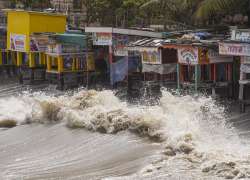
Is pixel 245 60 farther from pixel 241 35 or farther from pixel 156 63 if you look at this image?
pixel 156 63

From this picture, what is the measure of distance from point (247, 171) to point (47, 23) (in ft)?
→ 56.7

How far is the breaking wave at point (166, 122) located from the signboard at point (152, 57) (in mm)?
1964

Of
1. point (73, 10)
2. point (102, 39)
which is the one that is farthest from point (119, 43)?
point (73, 10)

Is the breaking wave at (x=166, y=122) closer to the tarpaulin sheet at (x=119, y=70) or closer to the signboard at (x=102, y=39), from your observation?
the tarpaulin sheet at (x=119, y=70)

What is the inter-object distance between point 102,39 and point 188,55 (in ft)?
17.9

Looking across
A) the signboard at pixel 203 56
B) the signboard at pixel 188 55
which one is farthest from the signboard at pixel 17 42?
the signboard at pixel 203 56

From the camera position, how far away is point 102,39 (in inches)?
953

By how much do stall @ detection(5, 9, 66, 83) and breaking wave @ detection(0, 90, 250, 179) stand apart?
4066mm

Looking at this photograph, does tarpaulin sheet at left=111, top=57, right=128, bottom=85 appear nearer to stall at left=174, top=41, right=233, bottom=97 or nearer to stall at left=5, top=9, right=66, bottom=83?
stall at left=174, top=41, right=233, bottom=97

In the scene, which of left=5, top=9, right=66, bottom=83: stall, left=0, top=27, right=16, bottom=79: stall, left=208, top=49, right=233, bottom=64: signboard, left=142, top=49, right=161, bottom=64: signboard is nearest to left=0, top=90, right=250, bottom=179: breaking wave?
left=208, top=49, right=233, bottom=64: signboard

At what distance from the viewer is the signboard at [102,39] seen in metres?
23.8

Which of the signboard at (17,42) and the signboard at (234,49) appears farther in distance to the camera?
the signboard at (17,42)

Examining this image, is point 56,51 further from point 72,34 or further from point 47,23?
point 47,23

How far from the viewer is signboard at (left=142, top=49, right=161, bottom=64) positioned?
2094cm
